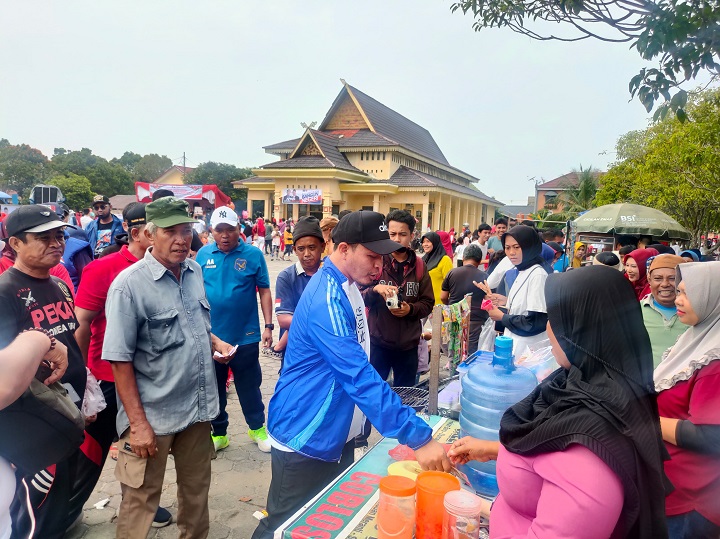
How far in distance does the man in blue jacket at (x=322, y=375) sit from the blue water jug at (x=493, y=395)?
23.8 inches

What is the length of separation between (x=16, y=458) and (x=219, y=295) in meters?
2.38

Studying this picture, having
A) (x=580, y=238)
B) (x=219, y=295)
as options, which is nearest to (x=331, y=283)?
(x=219, y=295)

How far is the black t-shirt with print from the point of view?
7.24 feet

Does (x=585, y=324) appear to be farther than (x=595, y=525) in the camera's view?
Yes

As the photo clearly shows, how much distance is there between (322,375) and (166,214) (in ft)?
4.26

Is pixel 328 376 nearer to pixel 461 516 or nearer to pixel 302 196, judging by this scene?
pixel 461 516

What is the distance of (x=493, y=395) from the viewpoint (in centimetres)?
213

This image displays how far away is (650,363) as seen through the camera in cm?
125

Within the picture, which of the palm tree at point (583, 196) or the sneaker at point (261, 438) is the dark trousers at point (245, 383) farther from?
the palm tree at point (583, 196)

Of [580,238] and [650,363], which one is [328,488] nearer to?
[650,363]

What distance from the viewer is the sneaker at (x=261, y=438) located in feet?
13.0

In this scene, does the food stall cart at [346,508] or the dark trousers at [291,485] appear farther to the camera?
the dark trousers at [291,485]

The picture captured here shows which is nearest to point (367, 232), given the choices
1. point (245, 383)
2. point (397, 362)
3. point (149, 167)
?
point (397, 362)

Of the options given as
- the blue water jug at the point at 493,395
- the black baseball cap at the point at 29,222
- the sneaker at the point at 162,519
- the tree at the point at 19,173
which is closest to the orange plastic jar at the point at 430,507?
the blue water jug at the point at 493,395
